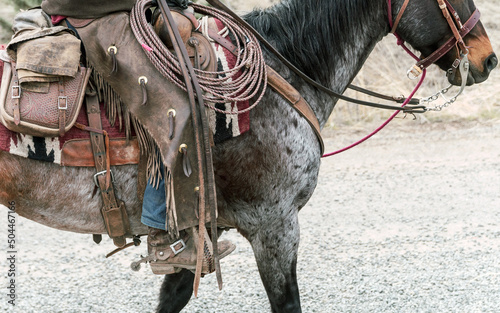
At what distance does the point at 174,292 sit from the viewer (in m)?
3.35

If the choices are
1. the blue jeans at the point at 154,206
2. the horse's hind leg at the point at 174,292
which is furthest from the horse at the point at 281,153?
the horse's hind leg at the point at 174,292

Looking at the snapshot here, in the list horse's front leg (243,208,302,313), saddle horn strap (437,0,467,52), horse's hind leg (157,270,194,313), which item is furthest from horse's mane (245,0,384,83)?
horse's hind leg (157,270,194,313)

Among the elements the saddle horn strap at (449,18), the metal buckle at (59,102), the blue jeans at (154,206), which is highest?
the saddle horn strap at (449,18)

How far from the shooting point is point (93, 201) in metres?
2.53

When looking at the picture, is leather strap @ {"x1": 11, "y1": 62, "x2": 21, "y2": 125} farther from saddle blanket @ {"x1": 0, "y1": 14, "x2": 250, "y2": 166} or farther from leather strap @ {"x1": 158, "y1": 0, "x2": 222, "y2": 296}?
leather strap @ {"x1": 158, "y1": 0, "x2": 222, "y2": 296}

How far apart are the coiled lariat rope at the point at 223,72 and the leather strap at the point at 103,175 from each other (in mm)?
342

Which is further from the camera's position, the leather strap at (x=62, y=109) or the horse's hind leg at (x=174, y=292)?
the horse's hind leg at (x=174, y=292)

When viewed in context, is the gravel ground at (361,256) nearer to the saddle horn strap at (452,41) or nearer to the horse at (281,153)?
the horse at (281,153)

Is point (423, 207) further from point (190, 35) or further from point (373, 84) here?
point (190, 35)

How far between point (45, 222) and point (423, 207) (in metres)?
4.09

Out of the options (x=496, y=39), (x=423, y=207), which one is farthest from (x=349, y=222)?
(x=496, y=39)

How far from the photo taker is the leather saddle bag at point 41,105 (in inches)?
90.4

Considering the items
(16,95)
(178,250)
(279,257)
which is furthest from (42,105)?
(279,257)

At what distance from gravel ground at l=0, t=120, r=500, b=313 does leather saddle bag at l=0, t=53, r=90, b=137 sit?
199 cm
